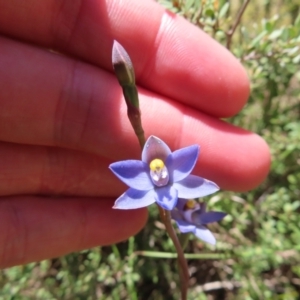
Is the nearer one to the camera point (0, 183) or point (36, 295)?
point (0, 183)

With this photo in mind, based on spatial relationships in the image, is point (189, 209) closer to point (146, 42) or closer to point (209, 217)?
point (209, 217)

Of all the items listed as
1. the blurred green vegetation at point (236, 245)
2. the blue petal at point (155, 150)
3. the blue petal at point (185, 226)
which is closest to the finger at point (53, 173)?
the blurred green vegetation at point (236, 245)

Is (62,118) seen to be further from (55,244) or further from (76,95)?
(55,244)

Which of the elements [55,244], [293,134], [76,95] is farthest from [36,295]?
[293,134]

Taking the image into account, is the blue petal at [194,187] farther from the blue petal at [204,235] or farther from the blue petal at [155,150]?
the blue petal at [204,235]

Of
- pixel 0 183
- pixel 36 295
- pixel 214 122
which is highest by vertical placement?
pixel 214 122

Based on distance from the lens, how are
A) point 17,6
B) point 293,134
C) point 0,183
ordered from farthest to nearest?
point 293,134, point 0,183, point 17,6

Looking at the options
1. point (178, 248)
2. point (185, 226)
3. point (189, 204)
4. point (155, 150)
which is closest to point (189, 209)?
point (189, 204)
